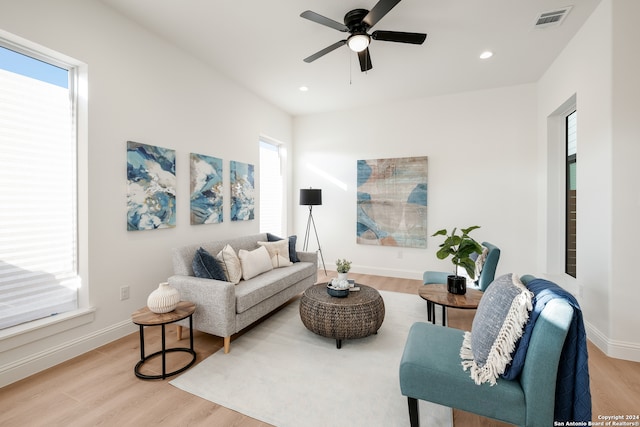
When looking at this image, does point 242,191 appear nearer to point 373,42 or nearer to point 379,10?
point 373,42

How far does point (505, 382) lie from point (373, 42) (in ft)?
10.6

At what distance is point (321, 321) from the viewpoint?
2465mm

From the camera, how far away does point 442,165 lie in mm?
4594

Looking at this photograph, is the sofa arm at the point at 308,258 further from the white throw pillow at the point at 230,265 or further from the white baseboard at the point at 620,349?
the white baseboard at the point at 620,349

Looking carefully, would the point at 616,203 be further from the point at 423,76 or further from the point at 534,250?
the point at 423,76

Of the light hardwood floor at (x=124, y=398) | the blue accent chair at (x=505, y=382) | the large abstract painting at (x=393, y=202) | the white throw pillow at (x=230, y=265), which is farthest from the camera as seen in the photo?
the large abstract painting at (x=393, y=202)

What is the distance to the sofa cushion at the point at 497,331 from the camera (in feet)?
4.36

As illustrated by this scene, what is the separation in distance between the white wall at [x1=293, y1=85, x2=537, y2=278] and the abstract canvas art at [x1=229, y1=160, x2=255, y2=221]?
4.74 feet

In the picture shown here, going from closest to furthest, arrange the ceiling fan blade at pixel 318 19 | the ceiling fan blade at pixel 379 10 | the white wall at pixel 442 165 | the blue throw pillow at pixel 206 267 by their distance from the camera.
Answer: the ceiling fan blade at pixel 379 10 < the ceiling fan blade at pixel 318 19 < the blue throw pillow at pixel 206 267 < the white wall at pixel 442 165

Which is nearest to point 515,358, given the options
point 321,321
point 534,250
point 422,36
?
point 321,321

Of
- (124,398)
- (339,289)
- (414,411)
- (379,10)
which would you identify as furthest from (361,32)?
(124,398)

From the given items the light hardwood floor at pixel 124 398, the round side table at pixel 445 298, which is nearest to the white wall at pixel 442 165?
the round side table at pixel 445 298

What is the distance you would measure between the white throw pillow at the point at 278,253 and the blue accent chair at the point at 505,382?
2.27m

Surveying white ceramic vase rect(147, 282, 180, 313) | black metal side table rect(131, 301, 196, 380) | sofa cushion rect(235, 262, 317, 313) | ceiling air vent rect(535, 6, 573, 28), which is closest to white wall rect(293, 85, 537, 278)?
ceiling air vent rect(535, 6, 573, 28)
